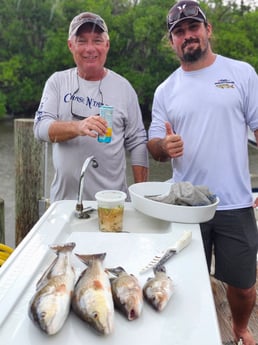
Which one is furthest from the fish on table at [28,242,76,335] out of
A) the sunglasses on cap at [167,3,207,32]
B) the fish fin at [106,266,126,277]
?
the sunglasses on cap at [167,3,207,32]

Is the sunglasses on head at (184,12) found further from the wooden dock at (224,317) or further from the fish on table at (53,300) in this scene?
the wooden dock at (224,317)

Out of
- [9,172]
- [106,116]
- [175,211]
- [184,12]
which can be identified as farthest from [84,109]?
[9,172]

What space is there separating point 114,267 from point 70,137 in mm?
997

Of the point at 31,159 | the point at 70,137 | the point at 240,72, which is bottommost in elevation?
the point at 31,159

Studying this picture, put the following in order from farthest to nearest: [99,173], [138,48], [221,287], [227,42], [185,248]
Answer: [138,48], [227,42], [221,287], [99,173], [185,248]

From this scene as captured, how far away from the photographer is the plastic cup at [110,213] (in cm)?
178

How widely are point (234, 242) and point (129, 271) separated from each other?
1043 millimetres

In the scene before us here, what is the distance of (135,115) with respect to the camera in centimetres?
251

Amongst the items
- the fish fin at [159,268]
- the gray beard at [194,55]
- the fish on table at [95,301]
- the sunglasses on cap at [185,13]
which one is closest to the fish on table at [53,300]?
the fish on table at [95,301]

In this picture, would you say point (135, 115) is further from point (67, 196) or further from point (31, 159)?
point (31, 159)

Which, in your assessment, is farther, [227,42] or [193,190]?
[227,42]

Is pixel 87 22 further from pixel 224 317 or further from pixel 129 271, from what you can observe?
pixel 224 317

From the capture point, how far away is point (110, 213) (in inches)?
70.6

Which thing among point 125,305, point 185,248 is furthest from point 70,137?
point 125,305
